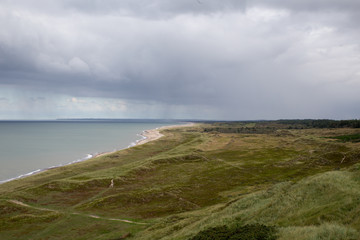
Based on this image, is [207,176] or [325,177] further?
[207,176]

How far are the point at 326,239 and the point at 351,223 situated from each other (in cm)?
407

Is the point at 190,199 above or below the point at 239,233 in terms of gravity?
below

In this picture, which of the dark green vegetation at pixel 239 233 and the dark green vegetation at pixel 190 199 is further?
the dark green vegetation at pixel 190 199

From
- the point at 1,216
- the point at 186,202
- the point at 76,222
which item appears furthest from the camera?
the point at 186,202

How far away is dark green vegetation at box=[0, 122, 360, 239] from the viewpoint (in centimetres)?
2210

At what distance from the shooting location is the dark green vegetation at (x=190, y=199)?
2210 centimetres

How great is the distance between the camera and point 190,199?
5019 cm

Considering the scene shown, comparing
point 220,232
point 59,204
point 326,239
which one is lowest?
point 59,204

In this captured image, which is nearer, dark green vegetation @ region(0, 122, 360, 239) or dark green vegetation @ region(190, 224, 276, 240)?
dark green vegetation @ region(190, 224, 276, 240)

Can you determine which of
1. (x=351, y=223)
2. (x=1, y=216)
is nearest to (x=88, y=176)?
(x=1, y=216)

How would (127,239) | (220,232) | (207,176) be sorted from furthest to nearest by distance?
(207,176)
(127,239)
(220,232)

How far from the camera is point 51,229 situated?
38000 mm

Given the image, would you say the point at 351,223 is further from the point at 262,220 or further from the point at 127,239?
the point at 127,239

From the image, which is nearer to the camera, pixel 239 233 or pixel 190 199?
pixel 239 233
